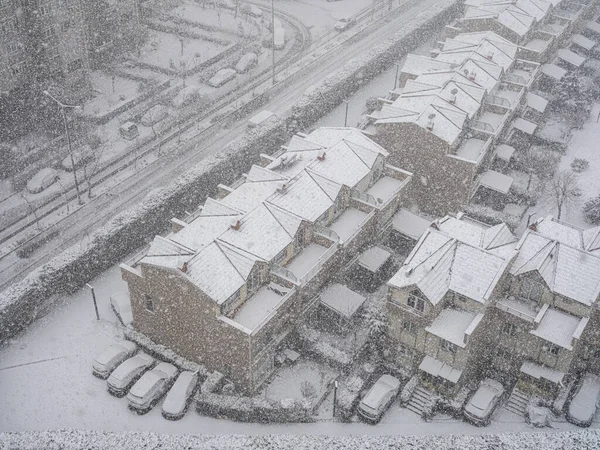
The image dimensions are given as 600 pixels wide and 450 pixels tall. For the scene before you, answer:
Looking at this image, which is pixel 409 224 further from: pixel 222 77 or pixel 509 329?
pixel 222 77

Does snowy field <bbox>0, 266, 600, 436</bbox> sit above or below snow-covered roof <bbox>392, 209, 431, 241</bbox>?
below

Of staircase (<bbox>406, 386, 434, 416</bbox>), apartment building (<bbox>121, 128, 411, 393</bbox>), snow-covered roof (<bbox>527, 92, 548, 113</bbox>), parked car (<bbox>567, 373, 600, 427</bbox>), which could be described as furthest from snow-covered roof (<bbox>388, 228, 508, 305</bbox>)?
snow-covered roof (<bbox>527, 92, 548, 113</bbox>)

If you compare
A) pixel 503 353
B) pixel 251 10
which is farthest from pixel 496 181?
pixel 251 10

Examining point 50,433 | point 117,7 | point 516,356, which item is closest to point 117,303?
point 50,433

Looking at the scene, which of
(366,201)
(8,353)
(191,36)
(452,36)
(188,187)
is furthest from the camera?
(191,36)

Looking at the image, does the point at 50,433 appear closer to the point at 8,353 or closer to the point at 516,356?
the point at 8,353

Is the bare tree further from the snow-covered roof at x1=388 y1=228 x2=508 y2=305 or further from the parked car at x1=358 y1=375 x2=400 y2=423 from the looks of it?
the parked car at x1=358 y1=375 x2=400 y2=423

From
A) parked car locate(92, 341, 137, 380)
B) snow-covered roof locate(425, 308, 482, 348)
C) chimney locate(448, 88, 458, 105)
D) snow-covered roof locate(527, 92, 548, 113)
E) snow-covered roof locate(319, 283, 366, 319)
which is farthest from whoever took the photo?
snow-covered roof locate(527, 92, 548, 113)
